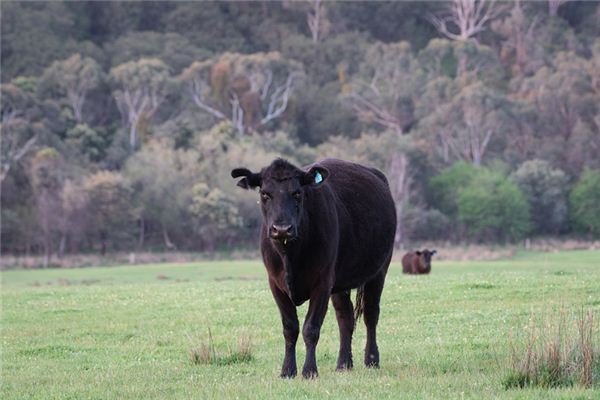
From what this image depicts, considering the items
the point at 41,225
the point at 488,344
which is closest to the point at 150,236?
the point at 41,225

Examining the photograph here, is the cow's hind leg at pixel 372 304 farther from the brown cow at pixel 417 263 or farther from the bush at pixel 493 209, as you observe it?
the bush at pixel 493 209

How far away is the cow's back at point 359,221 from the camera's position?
501 inches

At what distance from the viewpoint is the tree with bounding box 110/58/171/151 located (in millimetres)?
95250

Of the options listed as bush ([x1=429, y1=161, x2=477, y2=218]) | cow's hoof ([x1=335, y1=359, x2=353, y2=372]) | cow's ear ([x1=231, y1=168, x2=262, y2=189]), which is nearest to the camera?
cow's ear ([x1=231, y1=168, x2=262, y2=189])

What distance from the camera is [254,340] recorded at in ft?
51.4

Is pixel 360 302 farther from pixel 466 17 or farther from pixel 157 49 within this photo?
pixel 466 17

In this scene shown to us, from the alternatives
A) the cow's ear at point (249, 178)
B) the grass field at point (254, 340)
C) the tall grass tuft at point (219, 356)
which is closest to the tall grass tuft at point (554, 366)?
the grass field at point (254, 340)

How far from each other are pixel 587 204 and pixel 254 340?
6764 centimetres

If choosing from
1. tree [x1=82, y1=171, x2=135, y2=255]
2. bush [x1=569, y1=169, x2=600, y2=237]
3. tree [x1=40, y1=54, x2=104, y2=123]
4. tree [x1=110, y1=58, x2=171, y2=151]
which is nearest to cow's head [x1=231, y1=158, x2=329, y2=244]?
tree [x1=82, y1=171, x2=135, y2=255]

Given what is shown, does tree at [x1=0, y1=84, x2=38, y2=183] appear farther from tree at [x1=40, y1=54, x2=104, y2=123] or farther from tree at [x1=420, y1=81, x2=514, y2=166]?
tree at [x1=420, y1=81, x2=514, y2=166]

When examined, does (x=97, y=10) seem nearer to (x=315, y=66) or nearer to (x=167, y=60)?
(x=167, y=60)

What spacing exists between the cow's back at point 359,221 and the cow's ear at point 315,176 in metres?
0.74

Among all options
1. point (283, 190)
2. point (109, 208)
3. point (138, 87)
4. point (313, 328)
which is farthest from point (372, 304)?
point (138, 87)

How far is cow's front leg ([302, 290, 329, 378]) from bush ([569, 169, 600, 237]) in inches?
2778
